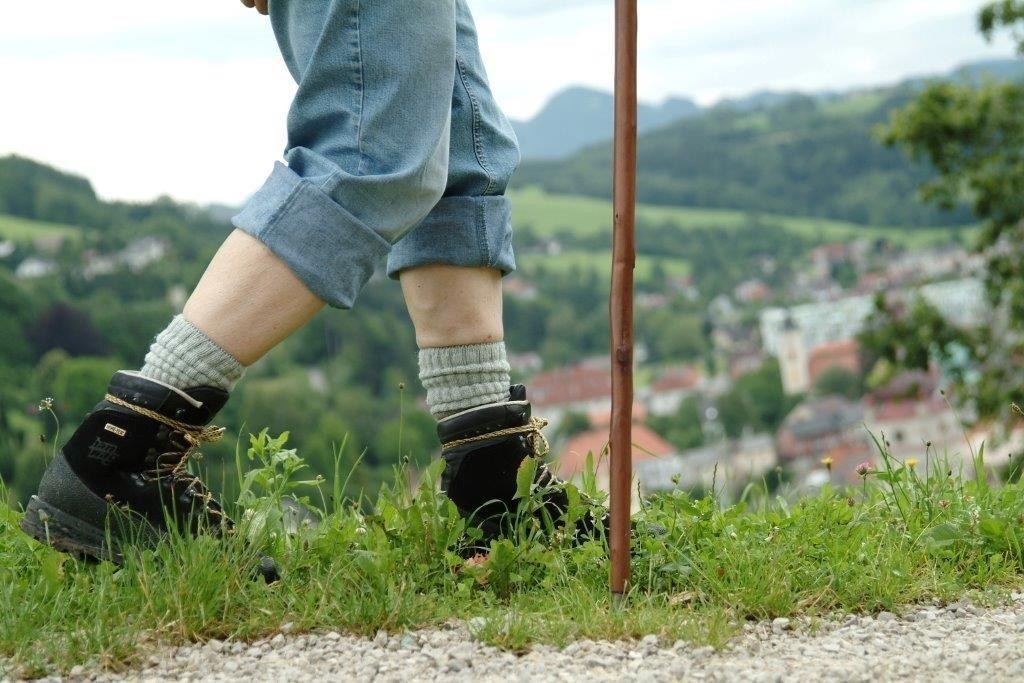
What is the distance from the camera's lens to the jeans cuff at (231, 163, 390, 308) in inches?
76.9

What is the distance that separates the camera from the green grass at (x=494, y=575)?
1.94 m

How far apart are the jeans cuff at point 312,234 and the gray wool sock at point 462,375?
15.1 inches

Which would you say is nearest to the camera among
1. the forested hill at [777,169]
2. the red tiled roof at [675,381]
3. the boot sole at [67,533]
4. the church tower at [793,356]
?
the boot sole at [67,533]

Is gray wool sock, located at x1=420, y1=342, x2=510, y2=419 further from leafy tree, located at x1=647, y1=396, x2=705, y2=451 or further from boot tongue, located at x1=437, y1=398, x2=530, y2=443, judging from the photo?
Answer: leafy tree, located at x1=647, y1=396, x2=705, y2=451

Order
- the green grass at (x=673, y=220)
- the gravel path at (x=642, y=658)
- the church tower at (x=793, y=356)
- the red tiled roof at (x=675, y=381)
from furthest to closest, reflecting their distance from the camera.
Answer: the green grass at (x=673, y=220) → the church tower at (x=793, y=356) → the red tiled roof at (x=675, y=381) → the gravel path at (x=642, y=658)

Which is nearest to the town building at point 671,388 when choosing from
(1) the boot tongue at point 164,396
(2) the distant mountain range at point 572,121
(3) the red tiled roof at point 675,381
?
(3) the red tiled roof at point 675,381

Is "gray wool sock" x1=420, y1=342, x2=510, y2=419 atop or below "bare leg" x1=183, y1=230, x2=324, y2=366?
below

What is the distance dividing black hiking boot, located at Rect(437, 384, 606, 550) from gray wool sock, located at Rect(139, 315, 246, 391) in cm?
49

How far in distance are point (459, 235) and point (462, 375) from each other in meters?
0.26

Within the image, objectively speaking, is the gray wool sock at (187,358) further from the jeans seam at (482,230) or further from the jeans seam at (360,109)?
the jeans seam at (482,230)

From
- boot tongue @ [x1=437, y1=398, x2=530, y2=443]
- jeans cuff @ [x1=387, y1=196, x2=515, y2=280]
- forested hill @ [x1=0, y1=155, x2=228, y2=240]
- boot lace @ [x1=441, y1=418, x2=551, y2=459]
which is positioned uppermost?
forested hill @ [x1=0, y1=155, x2=228, y2=240]

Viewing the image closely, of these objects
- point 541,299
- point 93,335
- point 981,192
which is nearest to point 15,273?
point 93,335

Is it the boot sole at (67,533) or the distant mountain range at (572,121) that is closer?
the boot sole at (67,533)

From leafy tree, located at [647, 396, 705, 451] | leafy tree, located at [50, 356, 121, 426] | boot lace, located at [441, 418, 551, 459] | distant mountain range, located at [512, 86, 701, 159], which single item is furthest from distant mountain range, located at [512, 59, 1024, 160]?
boot lace, located at [441, 418, 551, 459]
